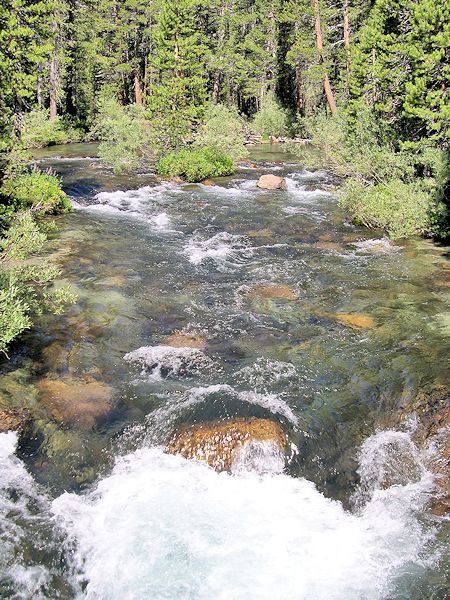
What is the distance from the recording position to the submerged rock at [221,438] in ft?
26.9

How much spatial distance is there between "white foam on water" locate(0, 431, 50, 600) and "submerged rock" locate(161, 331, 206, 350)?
3784mm

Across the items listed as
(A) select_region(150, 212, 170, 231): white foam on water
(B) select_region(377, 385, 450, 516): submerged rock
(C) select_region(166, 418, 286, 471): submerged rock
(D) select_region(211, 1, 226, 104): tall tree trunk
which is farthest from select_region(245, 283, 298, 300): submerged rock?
(D) select_region(211, 1, 226, 104): tall tree trunk

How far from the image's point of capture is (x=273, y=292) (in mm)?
14258

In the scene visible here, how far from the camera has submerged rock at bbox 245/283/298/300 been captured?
14013 mm

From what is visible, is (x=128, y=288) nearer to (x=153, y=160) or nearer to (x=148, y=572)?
(x=148, y=572)

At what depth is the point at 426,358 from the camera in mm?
10477

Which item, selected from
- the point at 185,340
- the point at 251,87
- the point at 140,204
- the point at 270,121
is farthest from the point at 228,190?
the point at 251,87

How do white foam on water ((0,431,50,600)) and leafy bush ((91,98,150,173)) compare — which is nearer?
white foam on water ((0,431,50,600))

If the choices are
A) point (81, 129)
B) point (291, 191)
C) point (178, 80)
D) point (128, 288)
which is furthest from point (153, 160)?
point (128, 288)

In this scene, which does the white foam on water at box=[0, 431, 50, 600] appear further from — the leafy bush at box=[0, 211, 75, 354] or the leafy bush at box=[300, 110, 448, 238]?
the leafy bush at box=[300, 110, 448, 238]

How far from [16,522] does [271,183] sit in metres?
22.7

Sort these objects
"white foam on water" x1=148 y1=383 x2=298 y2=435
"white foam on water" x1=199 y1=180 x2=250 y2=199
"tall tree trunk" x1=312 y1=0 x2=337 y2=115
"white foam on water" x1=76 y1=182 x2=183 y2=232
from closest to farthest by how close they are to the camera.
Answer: "white foam on water" x1=148 y1=383 x2=298 y2=435
"white foam on water" x1=76 y1=182 x2=183 y2=232
"white foam on water" x1=199 y1=180 x2=250 y2=199
"tall tree trunk" x1=312 y1=0 x2=337 y2=115

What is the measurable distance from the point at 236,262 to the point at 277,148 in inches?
1102

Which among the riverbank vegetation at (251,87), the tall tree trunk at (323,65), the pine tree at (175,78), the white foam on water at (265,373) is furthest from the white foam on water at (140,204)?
the tall tree trunk at (323,65)
